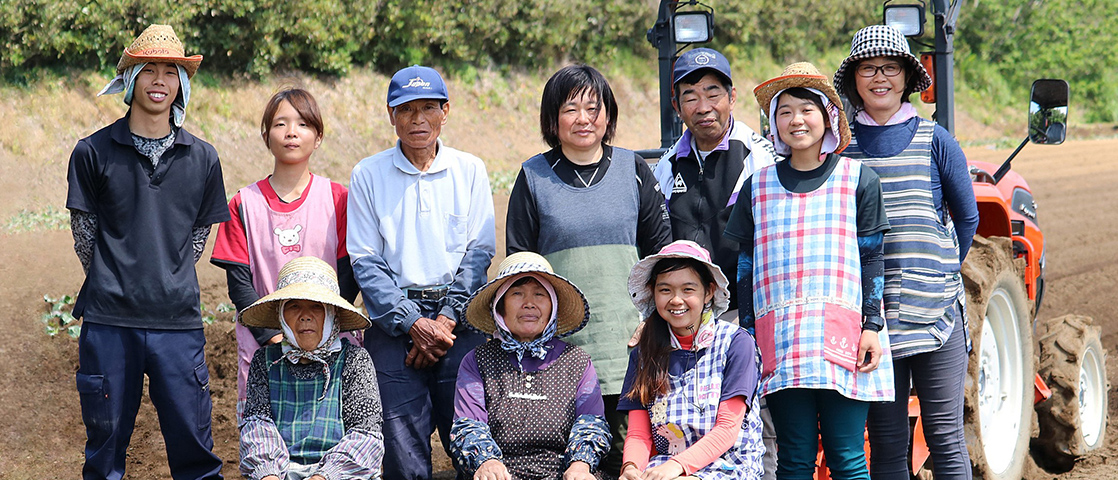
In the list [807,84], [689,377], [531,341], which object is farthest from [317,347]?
[807,84]

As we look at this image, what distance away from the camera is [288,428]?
364 cm

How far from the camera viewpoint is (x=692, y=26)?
213 inches

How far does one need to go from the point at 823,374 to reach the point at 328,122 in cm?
1212

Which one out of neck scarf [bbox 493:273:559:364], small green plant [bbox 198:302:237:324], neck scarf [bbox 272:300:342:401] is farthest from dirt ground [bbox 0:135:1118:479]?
neck scarf [bbox 493:273:559:364]

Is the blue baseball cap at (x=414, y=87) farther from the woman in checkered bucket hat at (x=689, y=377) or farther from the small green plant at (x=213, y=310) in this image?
the small green plant at (x=213, y=310)

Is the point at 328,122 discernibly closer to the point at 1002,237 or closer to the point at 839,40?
the point at 1002,237

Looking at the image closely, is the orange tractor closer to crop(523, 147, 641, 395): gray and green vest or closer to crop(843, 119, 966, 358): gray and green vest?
crop(843, 119, 966, 358): gray and green vest

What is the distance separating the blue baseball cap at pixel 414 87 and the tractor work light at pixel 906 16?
249cm

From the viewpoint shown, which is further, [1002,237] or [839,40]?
[839,40]

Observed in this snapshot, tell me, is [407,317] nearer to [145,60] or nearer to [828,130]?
[145,60]

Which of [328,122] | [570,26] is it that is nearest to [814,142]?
[328,122]

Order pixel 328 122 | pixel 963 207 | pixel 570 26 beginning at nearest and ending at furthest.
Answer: pixel 963 207 → pixel 328 122 → pixel 570 26

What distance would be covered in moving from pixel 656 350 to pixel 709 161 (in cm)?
84

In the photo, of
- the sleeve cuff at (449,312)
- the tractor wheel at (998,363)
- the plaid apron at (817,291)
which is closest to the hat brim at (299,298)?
the sleeve cuff at (449,312)
